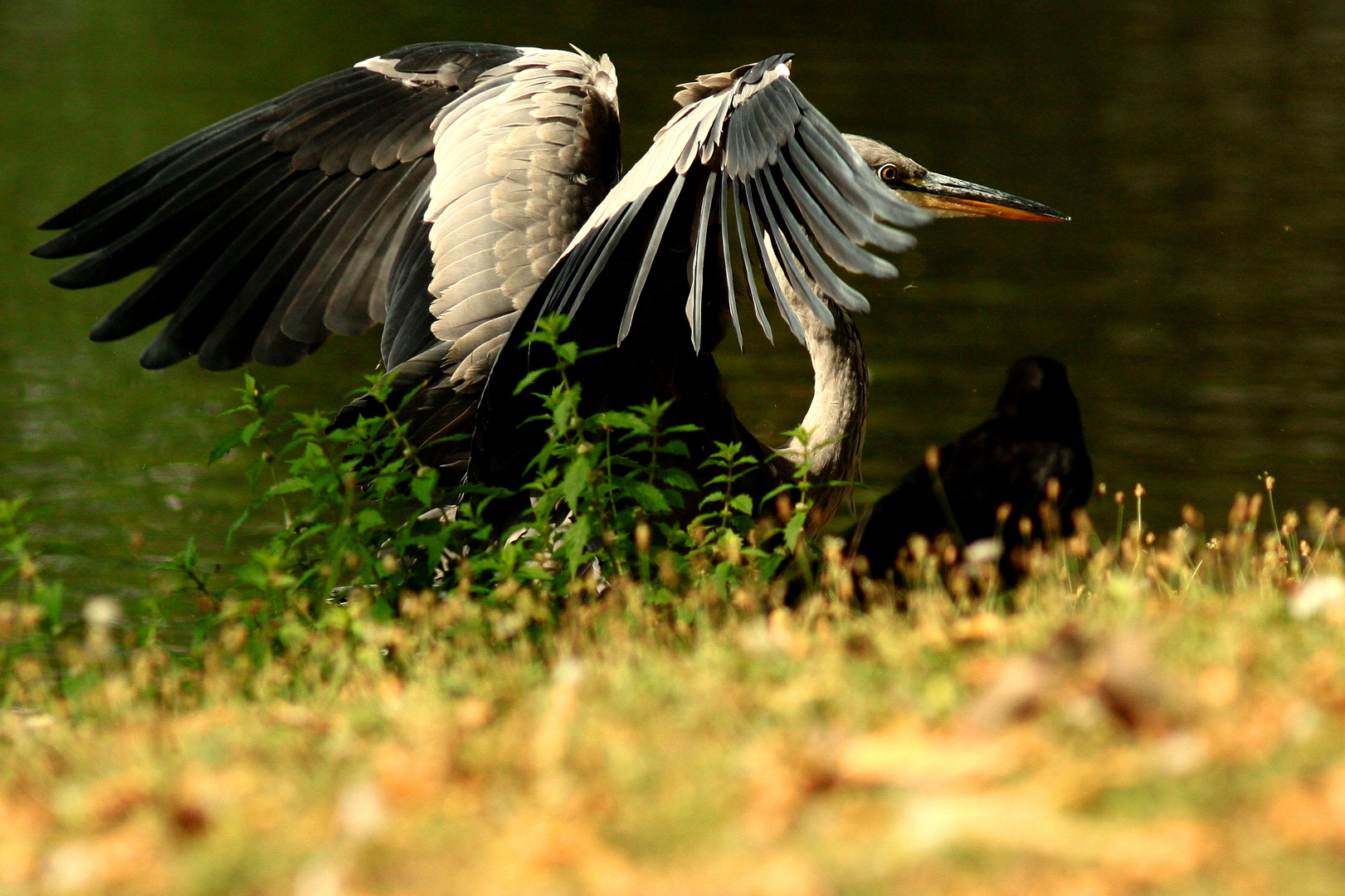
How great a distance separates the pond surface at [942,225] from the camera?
31.0 ft

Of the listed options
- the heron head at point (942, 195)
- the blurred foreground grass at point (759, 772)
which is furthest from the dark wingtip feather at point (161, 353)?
the heron head at point (942, 195)

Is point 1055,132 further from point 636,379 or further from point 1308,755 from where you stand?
point 1308,755

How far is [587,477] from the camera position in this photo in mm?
4520

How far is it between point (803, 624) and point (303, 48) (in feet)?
65.5

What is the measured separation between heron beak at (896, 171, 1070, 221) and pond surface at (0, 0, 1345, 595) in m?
2.55

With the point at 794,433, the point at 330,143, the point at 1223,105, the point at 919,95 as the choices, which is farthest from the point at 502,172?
the point at 1223,105

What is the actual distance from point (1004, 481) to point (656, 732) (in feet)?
8.15

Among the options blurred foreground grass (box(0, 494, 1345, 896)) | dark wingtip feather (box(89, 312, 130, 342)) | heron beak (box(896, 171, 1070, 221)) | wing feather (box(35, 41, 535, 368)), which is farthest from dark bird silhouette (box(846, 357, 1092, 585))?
dark wingtip feather (box(89, 312, 130, 342))

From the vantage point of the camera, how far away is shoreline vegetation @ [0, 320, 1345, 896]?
248 cm

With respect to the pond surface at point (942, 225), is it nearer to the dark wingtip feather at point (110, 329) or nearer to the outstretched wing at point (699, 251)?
the dark wingtip feather at point (110, 329)

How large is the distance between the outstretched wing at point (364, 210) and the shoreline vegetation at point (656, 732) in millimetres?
1430

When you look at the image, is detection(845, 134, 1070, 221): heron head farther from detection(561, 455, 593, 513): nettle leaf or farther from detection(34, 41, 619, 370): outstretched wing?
detection(561, 455, 593, 513): nettle leaf

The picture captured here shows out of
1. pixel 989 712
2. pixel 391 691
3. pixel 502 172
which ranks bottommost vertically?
pixel 391 691

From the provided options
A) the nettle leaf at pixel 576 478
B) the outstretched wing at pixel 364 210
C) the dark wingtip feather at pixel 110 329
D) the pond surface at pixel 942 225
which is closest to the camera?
the nettle leaf at pixel 576 478
